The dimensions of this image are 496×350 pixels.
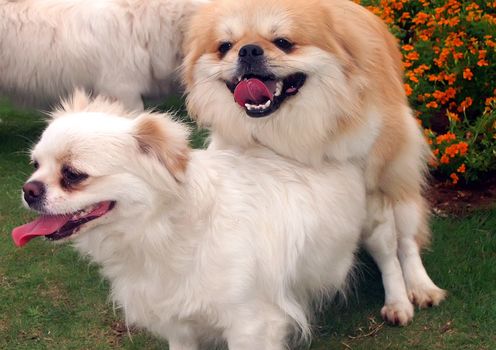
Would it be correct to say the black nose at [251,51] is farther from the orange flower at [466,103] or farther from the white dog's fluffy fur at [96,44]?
the white dog's fluffy fur at [96,44]

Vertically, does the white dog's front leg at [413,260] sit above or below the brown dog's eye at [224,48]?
below

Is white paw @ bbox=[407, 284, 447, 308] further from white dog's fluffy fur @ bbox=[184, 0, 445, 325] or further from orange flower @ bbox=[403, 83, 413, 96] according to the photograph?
orange flower @ bbox=[403, 83, 413, 96]

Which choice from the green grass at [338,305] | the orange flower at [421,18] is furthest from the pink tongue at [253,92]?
the orange flower at [421,18]

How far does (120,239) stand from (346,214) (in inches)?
35.9

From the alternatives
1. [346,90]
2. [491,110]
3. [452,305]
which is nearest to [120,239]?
[346,90]

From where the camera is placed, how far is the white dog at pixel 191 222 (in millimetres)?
2223

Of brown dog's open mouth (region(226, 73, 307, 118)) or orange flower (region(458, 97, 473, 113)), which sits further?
orange flower (region(458, 97, 473, 113))

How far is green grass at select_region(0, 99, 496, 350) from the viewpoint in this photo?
10.3ft

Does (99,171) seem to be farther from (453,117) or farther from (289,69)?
(453,117)

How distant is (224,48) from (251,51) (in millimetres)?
196

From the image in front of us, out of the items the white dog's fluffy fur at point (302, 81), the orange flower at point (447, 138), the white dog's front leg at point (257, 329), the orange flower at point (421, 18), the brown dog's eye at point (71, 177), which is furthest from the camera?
the orange flower at point (421, 18)

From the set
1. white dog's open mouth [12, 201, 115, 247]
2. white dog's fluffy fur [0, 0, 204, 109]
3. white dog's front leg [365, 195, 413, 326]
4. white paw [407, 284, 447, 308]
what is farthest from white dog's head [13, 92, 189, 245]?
white dog's fluffy fur [0, 0, 204, 109]

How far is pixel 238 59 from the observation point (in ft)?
8.66

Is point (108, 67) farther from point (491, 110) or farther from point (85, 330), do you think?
point (491, 110)
